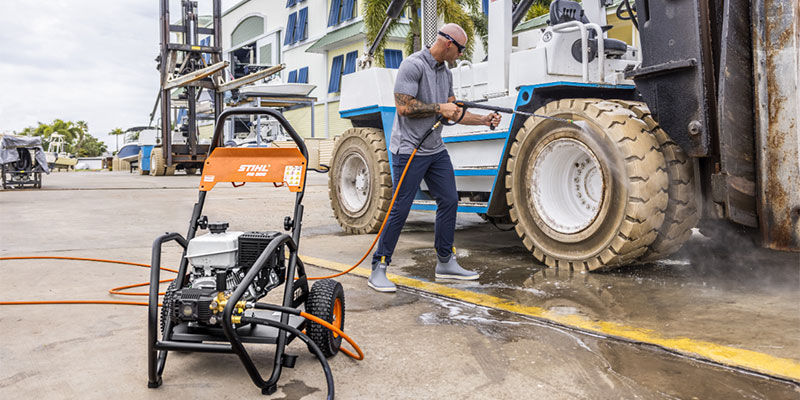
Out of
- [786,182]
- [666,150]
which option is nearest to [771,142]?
[786,182]

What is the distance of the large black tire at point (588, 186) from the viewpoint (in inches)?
175

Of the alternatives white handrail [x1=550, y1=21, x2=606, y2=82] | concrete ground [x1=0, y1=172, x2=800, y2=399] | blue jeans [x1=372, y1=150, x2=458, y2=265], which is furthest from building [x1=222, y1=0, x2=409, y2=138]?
concrete ground [x1=0, y1=172, x2=800, y2=399]

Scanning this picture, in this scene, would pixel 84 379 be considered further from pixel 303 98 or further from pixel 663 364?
pixel 303 98

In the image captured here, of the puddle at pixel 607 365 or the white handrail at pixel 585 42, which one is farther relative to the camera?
the white handrail at pixel 585 42

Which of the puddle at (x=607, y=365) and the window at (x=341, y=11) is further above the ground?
the window at (x=341, y=11)

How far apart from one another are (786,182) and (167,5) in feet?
71.6

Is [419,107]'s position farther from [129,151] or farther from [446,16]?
[129,151]

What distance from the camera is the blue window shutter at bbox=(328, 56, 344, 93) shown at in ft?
110

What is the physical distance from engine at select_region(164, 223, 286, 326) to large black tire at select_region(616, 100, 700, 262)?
2.77m

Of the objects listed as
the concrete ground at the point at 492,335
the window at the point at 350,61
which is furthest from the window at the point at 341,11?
the concrete ground at the point at 492,335

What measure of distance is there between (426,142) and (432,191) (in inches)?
15.2

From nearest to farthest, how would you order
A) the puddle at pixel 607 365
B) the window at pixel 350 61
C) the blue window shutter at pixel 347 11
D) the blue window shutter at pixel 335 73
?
the puddle at pixel 607 365
the window at pixel 350 61
the blue window shutter at pixel 347 11
the blue window shutter at pixel 335 73

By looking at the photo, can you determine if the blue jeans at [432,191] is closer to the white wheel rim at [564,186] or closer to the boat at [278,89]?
the white wheel rim at [564,186]

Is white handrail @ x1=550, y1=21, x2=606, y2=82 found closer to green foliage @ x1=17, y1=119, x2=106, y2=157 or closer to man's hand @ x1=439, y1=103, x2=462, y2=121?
man's hand @ x1=439, y1=103, x2=462, y2=121
